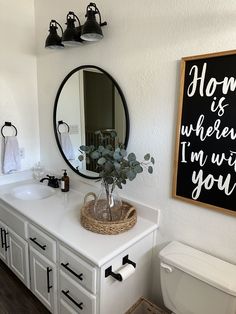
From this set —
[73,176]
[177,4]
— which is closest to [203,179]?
[177,4]

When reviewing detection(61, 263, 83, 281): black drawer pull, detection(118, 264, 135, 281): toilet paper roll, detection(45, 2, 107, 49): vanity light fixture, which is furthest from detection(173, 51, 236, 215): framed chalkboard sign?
detection(61, 263, 83, 281): black drawer pull

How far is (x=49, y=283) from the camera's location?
61.1 inches

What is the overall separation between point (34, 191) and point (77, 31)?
141 cm

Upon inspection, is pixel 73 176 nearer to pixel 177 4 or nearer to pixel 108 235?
pixel 108 235

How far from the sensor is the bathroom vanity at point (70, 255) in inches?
49.8

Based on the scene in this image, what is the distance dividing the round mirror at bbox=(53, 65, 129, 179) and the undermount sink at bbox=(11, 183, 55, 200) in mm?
341

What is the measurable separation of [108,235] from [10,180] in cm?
128

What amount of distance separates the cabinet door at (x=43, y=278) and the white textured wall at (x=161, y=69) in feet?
2.27

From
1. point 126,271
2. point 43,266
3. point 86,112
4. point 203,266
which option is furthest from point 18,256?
point 203,266

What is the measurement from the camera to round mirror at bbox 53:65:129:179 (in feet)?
5.34

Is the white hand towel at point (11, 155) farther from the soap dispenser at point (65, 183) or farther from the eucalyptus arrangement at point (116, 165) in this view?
the eucalyptus arrangement at point (116, 165)

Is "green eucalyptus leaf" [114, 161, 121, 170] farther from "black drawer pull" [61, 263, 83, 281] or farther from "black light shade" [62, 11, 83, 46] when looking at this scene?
"black light shade" [62, 11, 83, 46]

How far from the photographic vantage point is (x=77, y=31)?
1.67m

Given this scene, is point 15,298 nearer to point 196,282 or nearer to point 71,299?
point 71,299
